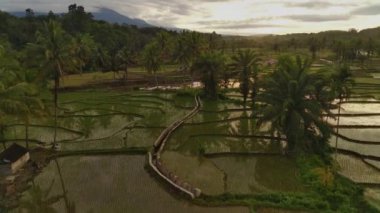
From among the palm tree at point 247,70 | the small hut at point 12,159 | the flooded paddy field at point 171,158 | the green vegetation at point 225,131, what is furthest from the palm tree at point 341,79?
the small hut at point 12,159

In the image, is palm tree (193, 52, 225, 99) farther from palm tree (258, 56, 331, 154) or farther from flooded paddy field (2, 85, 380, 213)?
palm tree (258, 56, 331, 154)

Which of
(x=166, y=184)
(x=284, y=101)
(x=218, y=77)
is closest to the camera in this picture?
(x=166, y=184)

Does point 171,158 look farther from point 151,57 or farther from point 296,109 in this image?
point 151,57

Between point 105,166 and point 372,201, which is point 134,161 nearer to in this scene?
point 105,166

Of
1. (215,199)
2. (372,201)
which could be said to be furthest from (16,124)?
(372,201)

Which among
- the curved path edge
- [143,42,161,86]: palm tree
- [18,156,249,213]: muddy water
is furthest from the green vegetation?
[143,42,161,86]: palm tree

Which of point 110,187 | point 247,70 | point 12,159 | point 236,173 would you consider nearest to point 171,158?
point 236,173
